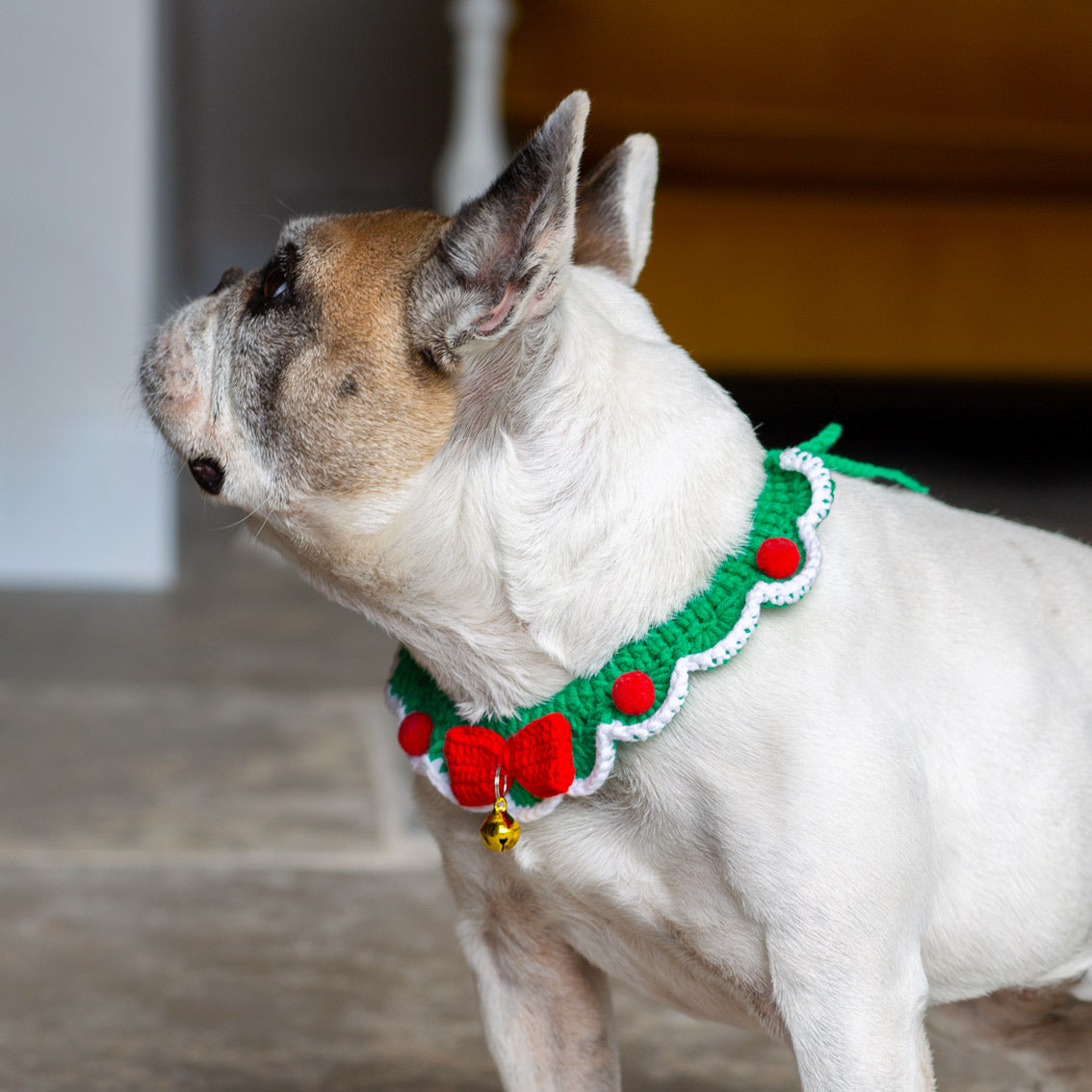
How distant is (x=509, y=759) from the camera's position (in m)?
0.87

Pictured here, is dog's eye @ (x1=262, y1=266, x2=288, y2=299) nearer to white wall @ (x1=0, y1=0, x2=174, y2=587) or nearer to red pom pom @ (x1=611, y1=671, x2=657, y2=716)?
red pom pom @ (x1=611, y1=671, x2=657, y2=716)

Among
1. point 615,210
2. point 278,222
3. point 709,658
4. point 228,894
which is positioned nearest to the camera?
point 709,658

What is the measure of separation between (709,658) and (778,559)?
2.8 inches

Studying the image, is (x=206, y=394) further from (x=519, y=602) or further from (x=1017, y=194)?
(x=1017, y=194)

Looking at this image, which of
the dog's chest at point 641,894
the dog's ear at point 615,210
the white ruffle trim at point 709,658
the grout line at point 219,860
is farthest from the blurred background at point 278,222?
the dog's ear at point 615,210

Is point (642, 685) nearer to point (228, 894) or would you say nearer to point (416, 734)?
point (416, 734)

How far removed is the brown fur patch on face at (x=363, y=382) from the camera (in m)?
0.87

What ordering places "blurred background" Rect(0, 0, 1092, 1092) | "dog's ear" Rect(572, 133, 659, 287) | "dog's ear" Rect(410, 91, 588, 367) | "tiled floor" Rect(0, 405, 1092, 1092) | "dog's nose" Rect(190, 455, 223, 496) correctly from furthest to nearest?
1. "blurred background" Rect(0, 0, 1092, 1092)
2. "tiled floor" Rect(0, 405, 1092, 1092)
3. "dog's ear" Rect(572, 133, 659, 287)
4. "dog's nose" Rect(190, 455, 223, 496)
5. "dog's ear" Rect(410, 91, 588, 367)

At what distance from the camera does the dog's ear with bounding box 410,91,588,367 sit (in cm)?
77

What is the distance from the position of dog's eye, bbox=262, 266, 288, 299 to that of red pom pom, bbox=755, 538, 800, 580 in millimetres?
340

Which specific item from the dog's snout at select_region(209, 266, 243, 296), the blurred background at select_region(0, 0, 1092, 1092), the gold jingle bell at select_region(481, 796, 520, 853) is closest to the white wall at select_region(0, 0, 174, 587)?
the blurred background at select_region(0, 0, 1092, 1092)

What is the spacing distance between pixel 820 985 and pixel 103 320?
2.21 meters

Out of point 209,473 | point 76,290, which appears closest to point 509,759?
point 209,473

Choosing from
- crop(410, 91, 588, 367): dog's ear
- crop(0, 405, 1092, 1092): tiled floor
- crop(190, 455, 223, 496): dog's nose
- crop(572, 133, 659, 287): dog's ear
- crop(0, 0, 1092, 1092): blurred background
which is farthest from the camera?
crop(0, 0, 1092, 1092): blurred background
